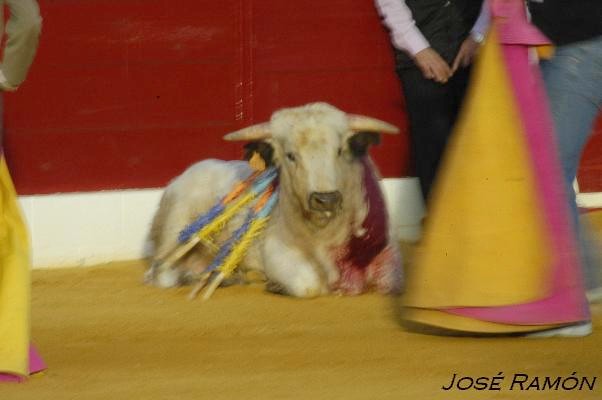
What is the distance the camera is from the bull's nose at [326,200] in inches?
256

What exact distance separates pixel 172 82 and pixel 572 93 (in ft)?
8.47

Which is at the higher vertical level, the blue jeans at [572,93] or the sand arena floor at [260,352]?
the blue jeans at [572,93]

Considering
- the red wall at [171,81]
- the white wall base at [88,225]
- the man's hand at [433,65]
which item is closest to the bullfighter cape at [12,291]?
the man's hand at [433,65]

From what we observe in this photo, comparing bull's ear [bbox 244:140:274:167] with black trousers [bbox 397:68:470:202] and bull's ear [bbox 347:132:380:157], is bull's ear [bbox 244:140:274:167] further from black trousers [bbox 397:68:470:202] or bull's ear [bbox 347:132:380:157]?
black trousers [bbox 397:68:470:202]

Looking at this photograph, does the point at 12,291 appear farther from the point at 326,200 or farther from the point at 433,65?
the point at 433,65

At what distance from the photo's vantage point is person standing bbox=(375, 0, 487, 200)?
21.8 feet

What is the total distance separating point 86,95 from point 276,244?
1.18 meters

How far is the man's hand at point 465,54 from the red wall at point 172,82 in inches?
45.9

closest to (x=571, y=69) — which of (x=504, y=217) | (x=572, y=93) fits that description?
(x=572, y=93)

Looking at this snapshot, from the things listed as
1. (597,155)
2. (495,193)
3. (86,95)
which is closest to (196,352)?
(495,193)

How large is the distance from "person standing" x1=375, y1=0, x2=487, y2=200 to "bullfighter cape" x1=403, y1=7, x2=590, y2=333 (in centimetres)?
113

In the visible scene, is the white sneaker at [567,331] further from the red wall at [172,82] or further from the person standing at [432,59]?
the red wall at [172,82]

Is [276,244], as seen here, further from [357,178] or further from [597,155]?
[597,155]

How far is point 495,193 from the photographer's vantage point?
5.36 m
